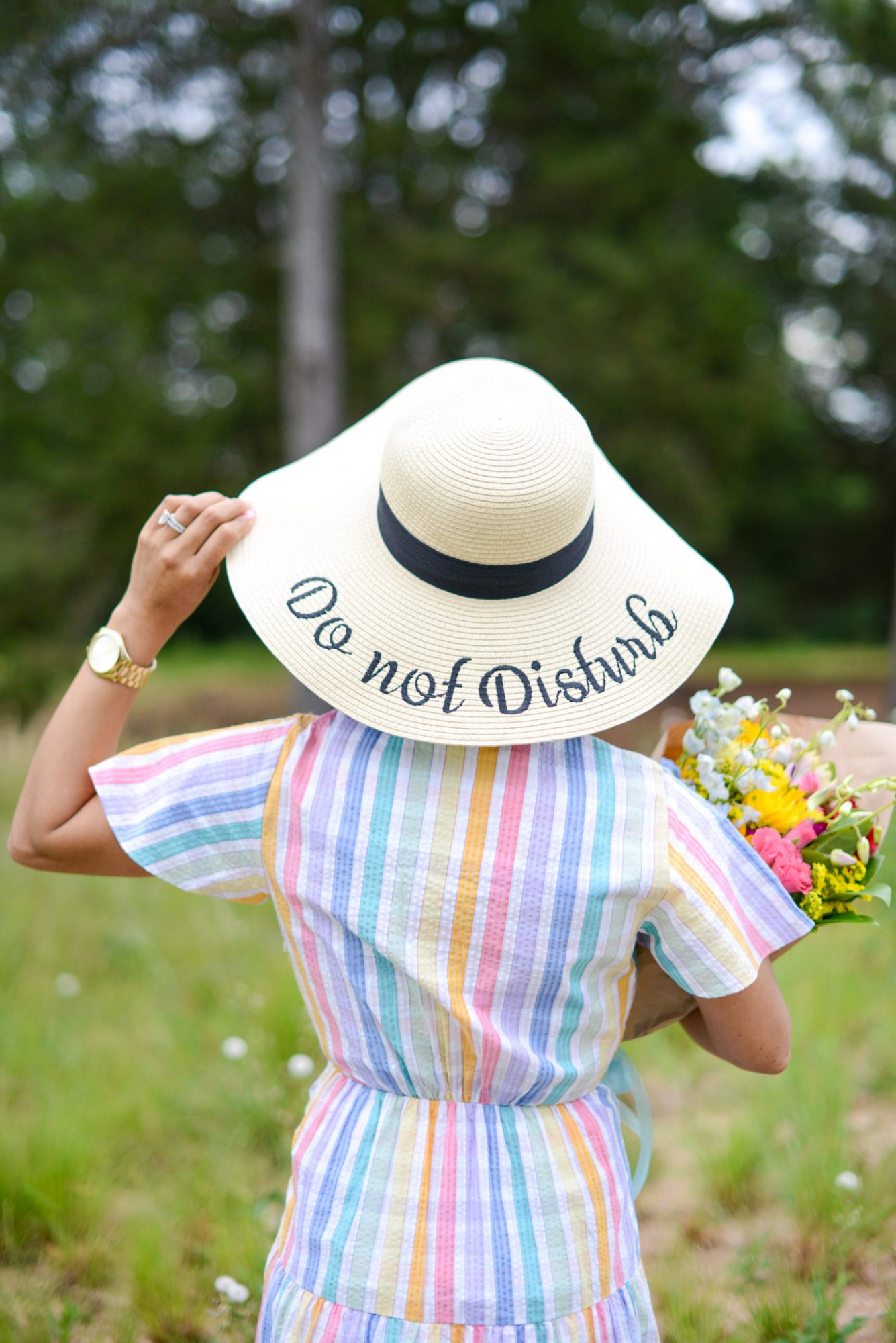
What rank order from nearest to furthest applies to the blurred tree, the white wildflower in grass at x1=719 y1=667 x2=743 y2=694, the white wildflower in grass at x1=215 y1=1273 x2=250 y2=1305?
1. the white wildflower in grass at x1=719 y1=667 x2=743 y2=694
2. the white wildflower in grass at x1=215 y1=1273 x2=250 y2=1305
3. the blurred tree

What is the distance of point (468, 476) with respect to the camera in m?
1.18

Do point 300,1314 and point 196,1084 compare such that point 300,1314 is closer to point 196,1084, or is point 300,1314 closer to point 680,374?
point 196,1084

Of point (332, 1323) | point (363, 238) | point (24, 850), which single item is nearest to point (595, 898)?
point (332, 1323)

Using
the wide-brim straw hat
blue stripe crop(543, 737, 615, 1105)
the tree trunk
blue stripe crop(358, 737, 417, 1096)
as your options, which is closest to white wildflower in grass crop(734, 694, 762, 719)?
the wide-brim straw hat

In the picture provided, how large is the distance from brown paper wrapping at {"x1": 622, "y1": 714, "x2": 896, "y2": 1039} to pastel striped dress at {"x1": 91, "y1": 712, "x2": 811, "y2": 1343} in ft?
0.32

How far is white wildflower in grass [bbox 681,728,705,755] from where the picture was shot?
1429 mm

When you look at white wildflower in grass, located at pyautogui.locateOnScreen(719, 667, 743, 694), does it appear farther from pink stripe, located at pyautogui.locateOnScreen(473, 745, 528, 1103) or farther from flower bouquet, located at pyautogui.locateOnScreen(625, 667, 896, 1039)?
pink stripe, located at pyautogui.locateOnScreen(473, 745, 528, 1103)

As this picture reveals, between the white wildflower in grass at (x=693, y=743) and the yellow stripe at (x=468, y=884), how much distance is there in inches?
13.7

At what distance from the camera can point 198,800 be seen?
127 centimetres

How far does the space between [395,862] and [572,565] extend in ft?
1.34

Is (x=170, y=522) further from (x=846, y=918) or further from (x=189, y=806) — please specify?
(x=846, y=918)

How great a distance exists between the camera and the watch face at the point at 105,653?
4.32 ft

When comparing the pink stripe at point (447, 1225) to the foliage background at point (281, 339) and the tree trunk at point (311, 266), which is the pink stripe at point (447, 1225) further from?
the tree trunk at point (311, 266)

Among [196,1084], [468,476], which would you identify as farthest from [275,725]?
[196,1084]
